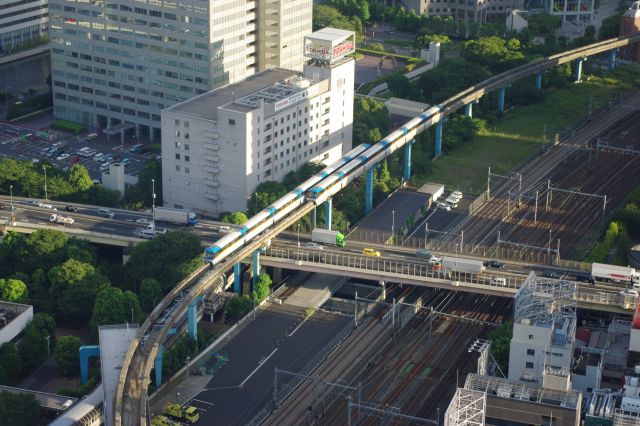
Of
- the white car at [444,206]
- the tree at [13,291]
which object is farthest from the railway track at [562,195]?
the tree at [13,291]

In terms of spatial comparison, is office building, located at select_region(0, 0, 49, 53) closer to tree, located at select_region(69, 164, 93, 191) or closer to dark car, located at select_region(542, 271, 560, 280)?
tree, located at select_region(69, 164, 93, 191)

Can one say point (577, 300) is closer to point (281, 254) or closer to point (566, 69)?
point (281, 254)

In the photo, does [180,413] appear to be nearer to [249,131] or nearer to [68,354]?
[68,354]

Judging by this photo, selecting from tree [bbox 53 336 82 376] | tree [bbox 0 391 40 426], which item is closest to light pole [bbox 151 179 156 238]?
tree [bbox 53 336 82 376]

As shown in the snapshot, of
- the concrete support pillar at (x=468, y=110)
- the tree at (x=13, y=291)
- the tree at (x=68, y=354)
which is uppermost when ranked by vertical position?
the concrete support pillar at (x=468, y=110)

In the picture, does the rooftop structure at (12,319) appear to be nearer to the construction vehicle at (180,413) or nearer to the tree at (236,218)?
the construction vehicle at (180,413)

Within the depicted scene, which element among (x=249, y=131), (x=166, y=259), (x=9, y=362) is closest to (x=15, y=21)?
(x=249, y=131)
